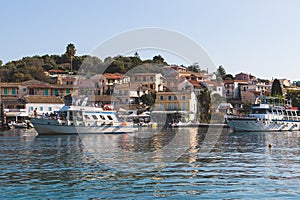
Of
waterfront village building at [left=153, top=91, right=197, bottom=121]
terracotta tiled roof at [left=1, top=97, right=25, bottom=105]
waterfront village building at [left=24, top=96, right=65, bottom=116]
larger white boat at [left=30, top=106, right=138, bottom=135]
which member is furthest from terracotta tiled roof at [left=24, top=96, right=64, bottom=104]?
larger white boat at [left=30, top=106, right=138, bottom=135]

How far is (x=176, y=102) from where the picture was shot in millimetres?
83875

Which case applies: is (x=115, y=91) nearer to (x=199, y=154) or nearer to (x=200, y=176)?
(x=199, y=154)

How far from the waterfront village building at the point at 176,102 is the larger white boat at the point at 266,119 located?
70.0 ft

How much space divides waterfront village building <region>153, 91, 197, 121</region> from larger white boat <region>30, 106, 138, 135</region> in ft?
116

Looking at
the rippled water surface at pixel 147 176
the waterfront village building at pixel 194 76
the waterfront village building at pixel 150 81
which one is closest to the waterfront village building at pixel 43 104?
the waterfront village building at pixel 150 81

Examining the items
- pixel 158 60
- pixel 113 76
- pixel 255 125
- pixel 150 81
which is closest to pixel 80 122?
pixel 255 125

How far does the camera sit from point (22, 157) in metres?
23.5

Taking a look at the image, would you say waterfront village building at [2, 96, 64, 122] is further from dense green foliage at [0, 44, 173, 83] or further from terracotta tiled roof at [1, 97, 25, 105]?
dense green foliage at [0, 44, 173, 83]

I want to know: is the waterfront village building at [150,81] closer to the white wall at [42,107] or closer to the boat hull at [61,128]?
the white wall at [42,107]

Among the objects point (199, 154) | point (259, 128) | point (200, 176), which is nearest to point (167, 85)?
point (259, 128)

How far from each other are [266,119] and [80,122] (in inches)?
1063

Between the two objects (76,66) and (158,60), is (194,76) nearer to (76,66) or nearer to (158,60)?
(158,60)

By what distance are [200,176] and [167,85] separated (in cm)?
7592

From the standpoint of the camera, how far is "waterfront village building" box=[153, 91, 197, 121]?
8300 cm
